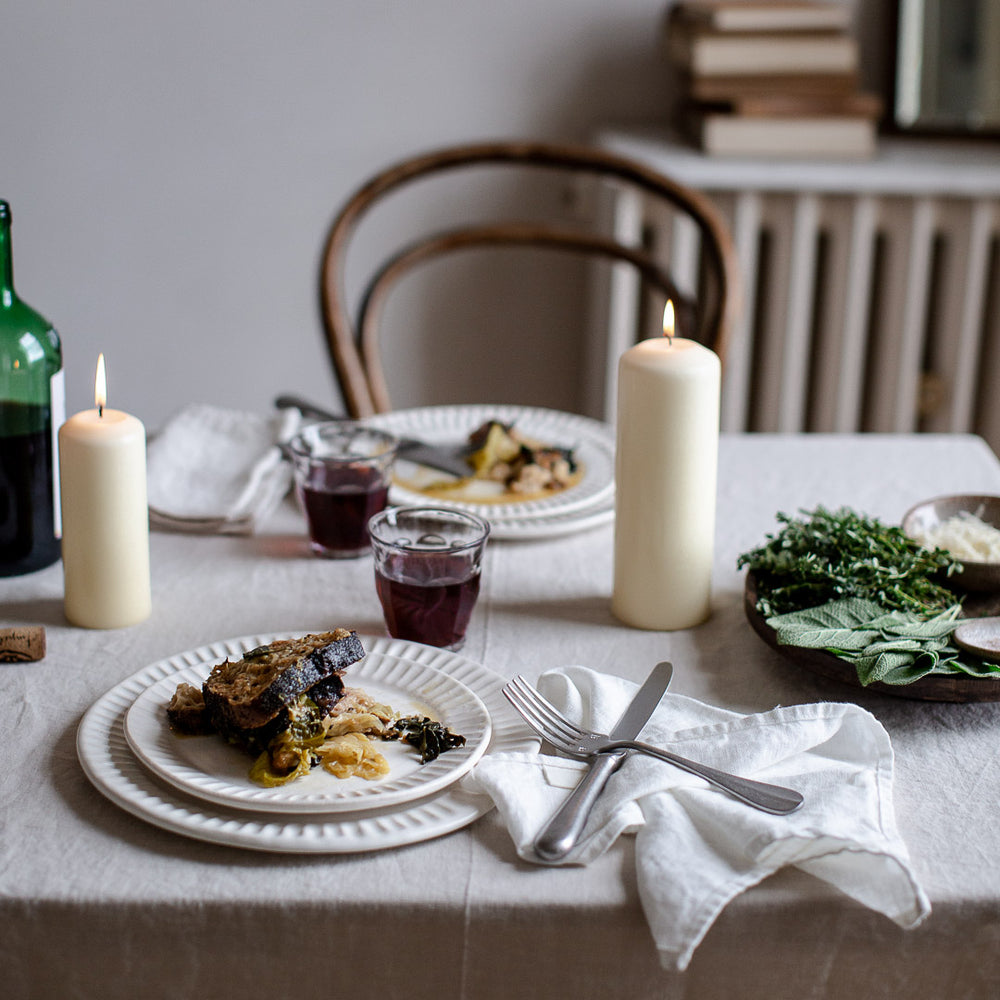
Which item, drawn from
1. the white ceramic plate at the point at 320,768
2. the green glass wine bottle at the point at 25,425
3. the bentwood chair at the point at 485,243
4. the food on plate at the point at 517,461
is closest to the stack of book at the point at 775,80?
the bentwood chair at the point at 485,243

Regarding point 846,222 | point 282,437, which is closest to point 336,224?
point 282,437

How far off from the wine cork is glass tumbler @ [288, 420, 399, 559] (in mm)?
260

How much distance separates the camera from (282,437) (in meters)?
1.22

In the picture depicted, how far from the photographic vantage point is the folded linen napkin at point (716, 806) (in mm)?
584

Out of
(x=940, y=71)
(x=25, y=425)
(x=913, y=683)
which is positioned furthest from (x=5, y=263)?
(x=940, y=71)

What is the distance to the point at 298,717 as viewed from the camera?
69cm

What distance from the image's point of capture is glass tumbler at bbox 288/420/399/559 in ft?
3.34

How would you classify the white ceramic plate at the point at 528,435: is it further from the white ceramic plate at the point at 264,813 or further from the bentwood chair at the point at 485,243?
the white ceramic plate at the point at 264,813

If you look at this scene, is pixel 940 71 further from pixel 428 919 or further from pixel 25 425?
pixel 428 919

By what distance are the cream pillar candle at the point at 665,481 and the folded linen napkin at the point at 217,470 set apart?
14.3 inches

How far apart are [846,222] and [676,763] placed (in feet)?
5.48

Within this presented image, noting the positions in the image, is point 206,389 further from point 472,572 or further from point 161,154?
point 472,572

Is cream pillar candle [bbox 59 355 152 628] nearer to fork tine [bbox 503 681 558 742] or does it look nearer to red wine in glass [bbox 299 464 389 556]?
red wine in glass [bbox 299 464 389 556]

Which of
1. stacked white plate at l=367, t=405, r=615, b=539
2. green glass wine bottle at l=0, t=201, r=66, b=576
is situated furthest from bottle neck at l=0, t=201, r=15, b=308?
stacked white plate at l=367, t=405, r=615, b=539
